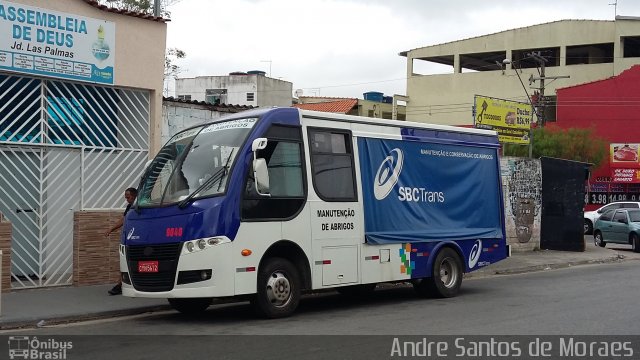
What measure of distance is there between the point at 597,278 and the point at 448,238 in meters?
5.18

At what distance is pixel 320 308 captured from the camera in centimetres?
1158

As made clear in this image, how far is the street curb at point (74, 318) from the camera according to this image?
9.77 meters

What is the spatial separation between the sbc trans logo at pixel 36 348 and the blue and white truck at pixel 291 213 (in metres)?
1.59

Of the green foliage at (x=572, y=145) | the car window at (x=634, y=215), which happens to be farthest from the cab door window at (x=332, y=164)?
the green foliage at (x=572, y=145)

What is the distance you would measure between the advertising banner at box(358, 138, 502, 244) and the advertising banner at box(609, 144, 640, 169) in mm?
36951

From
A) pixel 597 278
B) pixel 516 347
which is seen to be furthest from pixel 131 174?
pixel 597 278

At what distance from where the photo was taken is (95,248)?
1334 centimetres

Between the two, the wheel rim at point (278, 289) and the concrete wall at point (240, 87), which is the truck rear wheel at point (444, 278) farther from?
the concrete wall at point (240, 87)

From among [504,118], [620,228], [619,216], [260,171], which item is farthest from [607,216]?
[260,171]

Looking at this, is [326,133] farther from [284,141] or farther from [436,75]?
[436,75]

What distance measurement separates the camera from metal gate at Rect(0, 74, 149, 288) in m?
13.0

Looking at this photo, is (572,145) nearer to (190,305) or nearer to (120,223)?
(120,223)

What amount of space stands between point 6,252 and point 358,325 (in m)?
6.30

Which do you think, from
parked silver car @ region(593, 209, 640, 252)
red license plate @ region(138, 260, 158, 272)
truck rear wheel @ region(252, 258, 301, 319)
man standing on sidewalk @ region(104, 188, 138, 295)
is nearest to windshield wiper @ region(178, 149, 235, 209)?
red license plate @ region(138, 260, 158, 272)
